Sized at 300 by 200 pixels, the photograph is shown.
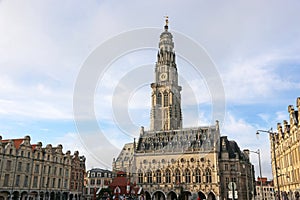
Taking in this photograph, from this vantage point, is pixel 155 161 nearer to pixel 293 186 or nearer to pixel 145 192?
pixel 145 192

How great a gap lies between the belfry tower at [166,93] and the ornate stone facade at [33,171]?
119ft

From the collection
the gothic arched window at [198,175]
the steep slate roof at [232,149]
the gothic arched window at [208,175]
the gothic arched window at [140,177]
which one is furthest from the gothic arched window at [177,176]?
the steep slate roof at [232,149]

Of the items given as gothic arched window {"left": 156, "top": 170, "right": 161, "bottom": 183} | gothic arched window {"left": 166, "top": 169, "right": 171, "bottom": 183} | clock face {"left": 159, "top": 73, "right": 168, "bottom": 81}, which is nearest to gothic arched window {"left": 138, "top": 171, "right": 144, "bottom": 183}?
gothic arched window {"left": 156, "top": 170, "right": 161, "bottom": 183}

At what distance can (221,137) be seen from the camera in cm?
7025

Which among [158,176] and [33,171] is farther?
[158,176]

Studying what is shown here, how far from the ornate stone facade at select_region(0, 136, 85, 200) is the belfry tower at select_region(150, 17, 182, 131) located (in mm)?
36169

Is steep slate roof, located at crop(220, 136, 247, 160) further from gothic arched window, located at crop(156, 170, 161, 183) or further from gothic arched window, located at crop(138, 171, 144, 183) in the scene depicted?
gothic arched window, located at crop(138, 171, 144, 183)

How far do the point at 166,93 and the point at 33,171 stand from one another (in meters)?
54.5

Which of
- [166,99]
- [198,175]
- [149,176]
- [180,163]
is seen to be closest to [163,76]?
[166,99]

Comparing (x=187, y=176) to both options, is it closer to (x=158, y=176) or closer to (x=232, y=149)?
(x=158, y=176)

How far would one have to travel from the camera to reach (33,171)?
52469 mm

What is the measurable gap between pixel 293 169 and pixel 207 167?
2377cm

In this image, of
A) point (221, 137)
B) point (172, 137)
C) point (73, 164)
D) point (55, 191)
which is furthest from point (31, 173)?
point (221, 137)

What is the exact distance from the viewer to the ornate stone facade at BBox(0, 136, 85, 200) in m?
46.3
